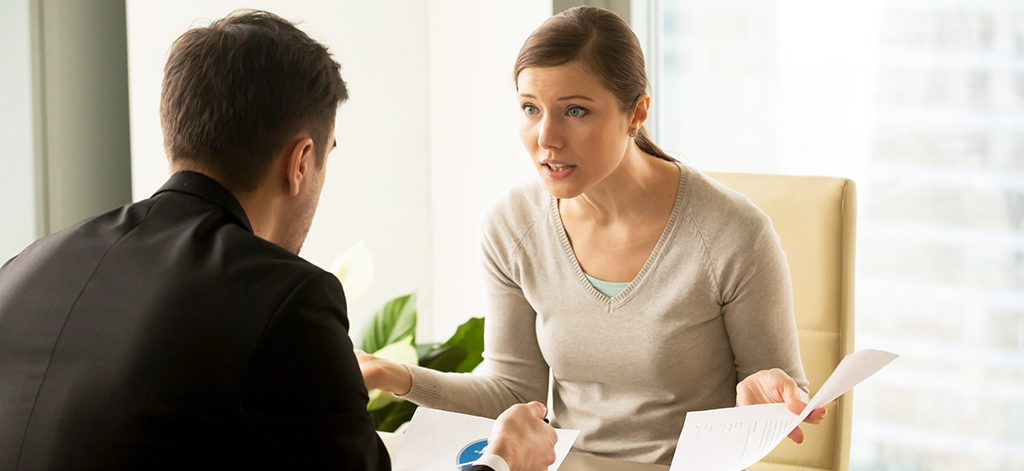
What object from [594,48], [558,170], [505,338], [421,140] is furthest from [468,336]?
[421,140]

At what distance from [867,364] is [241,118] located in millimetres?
737

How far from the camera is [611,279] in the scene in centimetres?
159

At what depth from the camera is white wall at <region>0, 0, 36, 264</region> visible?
7.04ft

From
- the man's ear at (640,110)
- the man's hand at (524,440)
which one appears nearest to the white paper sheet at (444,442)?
the man's hand at (524,440)

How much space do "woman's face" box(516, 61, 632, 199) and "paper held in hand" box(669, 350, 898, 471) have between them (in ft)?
1.39

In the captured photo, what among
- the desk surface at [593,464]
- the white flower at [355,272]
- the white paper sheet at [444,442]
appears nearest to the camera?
the white paper sheet at [444,442]

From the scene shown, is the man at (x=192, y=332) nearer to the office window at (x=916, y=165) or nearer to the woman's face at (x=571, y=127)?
the woman's face at (x=571, y=127)

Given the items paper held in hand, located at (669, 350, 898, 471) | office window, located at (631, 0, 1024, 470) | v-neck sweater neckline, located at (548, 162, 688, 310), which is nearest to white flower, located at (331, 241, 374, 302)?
v-neck sweater neckline, located at (548, 162, 688, 310)

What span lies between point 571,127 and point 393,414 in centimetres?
91

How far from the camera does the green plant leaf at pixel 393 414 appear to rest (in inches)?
82.4

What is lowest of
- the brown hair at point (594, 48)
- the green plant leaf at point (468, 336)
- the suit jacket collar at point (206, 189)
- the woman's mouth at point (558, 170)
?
the green plant leaf at point (468, 336)

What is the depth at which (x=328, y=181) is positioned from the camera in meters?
2.75

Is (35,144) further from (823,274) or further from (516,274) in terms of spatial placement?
(823,274)

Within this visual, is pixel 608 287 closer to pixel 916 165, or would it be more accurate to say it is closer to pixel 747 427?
pixel 747 427
